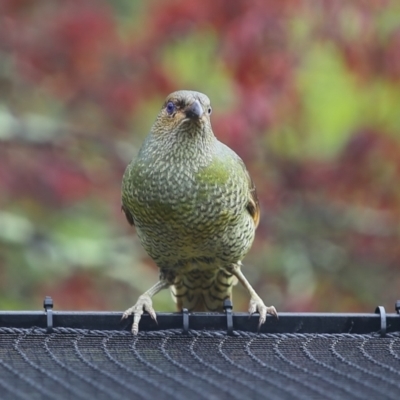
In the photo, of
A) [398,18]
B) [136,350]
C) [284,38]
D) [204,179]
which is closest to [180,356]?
[136,350]

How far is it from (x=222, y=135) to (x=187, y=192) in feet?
5.25

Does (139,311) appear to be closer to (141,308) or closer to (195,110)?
(141,308)

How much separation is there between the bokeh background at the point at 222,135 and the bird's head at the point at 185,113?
4.29 ft

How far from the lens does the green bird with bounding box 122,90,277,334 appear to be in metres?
4.90

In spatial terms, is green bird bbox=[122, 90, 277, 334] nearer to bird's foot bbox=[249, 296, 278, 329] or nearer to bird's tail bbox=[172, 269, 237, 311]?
bird's foot bbox=[249, 296, 278, 329]

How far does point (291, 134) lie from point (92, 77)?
1419mm

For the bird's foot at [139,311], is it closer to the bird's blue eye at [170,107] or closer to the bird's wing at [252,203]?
the bird's wing at [252,203]

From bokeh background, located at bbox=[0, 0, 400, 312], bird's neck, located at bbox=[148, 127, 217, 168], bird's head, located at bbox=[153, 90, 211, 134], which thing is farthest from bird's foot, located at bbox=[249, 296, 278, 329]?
bokeh background, located at bbox=[0, 0, 400, 312]

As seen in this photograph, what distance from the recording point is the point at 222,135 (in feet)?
21.1

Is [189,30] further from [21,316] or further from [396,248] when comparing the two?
[21,316]

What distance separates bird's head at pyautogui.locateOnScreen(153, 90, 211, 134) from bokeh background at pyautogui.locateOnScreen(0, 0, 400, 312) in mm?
1309

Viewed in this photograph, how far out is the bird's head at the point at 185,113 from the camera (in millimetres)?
4820

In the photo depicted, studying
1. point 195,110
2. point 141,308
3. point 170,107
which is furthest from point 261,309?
point 170,107

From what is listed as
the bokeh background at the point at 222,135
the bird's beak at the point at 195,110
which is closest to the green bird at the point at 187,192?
the bird's beak at the point at 195,110
